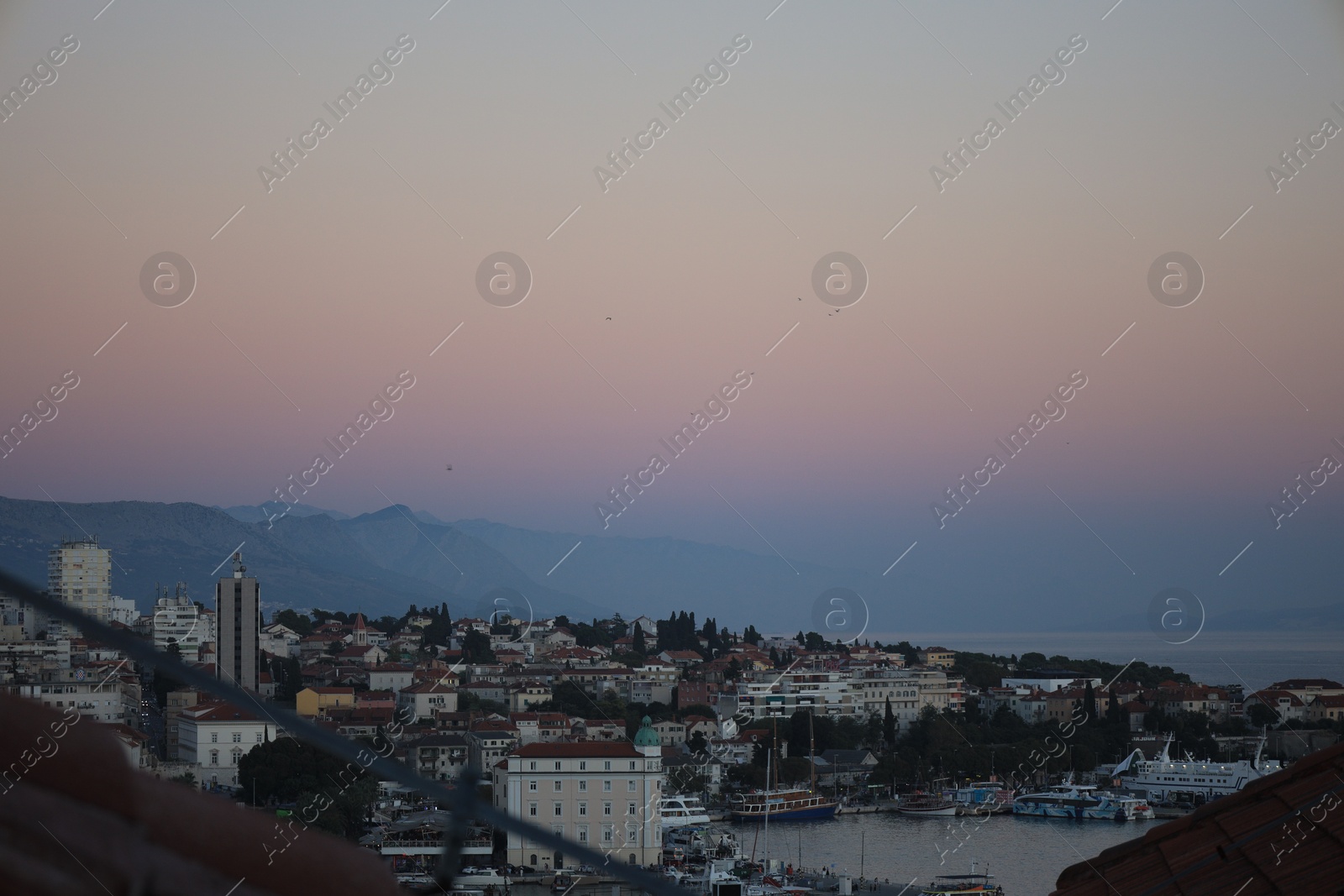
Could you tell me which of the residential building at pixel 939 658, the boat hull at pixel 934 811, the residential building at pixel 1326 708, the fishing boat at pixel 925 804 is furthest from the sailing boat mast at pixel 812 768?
the residential building at pixel 939 658

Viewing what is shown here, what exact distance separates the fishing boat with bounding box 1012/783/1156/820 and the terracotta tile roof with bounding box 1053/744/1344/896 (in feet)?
72.0

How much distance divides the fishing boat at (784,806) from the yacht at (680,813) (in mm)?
1405

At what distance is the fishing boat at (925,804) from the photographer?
22438 millimetres

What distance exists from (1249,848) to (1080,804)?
22778 millimetres

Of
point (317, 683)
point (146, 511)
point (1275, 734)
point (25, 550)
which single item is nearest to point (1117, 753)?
point (1275, 734)

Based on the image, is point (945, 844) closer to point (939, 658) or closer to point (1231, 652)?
point (939, 658)

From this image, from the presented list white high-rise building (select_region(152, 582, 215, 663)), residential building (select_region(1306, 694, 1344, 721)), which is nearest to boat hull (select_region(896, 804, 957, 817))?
residential building (select_region(1306, 694, 1344, 721))

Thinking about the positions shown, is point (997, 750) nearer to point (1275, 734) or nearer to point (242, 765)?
point (1275, 734)

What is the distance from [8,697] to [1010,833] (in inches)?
885

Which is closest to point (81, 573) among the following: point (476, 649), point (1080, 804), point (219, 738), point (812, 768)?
point (476, 649)

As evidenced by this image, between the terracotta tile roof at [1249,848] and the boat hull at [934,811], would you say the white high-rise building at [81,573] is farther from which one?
the terracotta tile roof at [1249,848]

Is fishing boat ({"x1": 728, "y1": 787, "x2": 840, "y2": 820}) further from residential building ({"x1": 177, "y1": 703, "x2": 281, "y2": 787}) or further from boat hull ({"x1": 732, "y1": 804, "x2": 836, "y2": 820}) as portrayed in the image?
residential building ({"x1": 177, "y1": 703, "x2": 281, "y2": 787})

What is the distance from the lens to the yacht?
19.2 m

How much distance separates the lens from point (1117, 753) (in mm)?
26750
